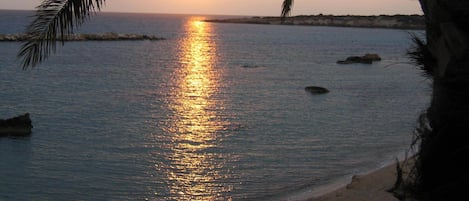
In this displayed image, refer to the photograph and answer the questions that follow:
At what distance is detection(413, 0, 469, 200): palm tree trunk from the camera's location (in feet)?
20.7

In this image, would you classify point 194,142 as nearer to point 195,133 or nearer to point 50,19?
point 195,133

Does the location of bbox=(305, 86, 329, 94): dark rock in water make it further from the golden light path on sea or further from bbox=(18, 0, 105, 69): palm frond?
bbox=(18, 0, 105, 69): palm frond

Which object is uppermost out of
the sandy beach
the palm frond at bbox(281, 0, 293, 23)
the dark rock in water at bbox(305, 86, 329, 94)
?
the palm frond at bbox(281, 0, 293, 23)

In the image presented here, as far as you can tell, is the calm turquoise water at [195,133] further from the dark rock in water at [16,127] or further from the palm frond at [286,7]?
the palm frond at [286,7]

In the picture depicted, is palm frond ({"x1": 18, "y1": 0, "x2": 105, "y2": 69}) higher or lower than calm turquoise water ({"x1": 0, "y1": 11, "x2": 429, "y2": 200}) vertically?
higher

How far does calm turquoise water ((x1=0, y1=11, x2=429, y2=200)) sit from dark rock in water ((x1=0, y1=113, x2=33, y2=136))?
475mm

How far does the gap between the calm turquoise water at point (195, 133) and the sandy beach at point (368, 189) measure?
60.6 inches

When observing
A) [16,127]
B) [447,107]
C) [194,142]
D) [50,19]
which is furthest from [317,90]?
[50,19]

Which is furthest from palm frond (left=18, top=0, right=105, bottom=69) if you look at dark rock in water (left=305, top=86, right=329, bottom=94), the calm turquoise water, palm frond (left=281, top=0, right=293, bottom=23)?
dark rock in water (left=305, top=86, right=329, bottom=94)

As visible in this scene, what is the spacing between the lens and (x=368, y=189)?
479 inches

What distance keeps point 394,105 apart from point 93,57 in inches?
Result: 1469

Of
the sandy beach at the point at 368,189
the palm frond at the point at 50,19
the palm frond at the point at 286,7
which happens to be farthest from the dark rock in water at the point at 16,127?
the palm frond at the point at 50,19

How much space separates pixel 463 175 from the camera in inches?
250

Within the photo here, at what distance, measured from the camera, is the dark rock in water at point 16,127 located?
19.5 m
